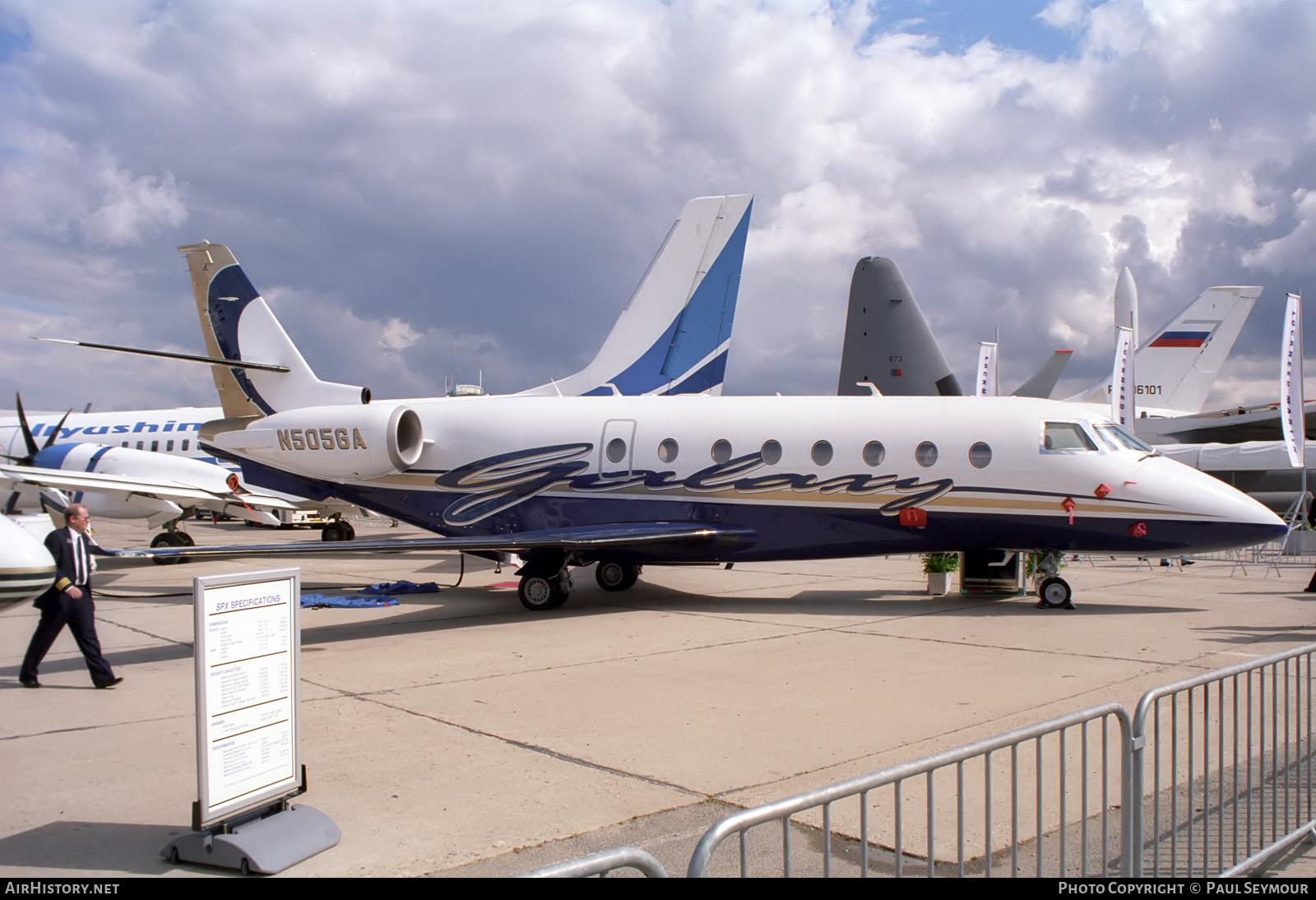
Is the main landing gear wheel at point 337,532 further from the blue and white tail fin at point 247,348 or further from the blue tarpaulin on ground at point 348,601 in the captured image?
the blue tarpaulin on ground at point 348,601

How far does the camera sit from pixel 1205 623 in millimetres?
11570

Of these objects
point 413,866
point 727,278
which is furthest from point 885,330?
point 413,866

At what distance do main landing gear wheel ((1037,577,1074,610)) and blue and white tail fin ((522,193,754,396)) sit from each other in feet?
30.0

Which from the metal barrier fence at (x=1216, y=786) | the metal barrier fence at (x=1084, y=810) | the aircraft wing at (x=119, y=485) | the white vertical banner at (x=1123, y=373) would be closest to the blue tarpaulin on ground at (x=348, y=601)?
the aircraft wing at (x=119, y=485)

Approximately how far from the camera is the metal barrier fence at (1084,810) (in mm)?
3461

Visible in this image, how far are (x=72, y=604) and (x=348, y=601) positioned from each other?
607 cm

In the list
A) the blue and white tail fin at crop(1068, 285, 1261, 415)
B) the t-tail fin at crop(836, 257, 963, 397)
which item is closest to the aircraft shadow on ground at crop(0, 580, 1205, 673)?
the t-tail fin at crop(836, 257, 963, 397)

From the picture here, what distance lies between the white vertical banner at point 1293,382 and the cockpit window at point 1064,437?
637cm

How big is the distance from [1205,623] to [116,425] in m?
28.0

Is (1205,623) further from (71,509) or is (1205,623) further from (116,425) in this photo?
(116,425)

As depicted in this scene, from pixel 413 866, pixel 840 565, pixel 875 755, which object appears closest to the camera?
pixel 413 866

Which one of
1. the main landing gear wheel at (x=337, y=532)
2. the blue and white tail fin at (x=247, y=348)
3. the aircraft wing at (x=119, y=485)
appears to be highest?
the blue and white tail fin at (x=247, y=348)

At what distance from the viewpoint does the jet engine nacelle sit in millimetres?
14812

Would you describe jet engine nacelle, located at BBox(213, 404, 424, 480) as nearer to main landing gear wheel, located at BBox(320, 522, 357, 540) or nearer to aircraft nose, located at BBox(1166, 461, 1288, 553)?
main landing gear wheel, located at BBox(320, 522, 357, 540)
